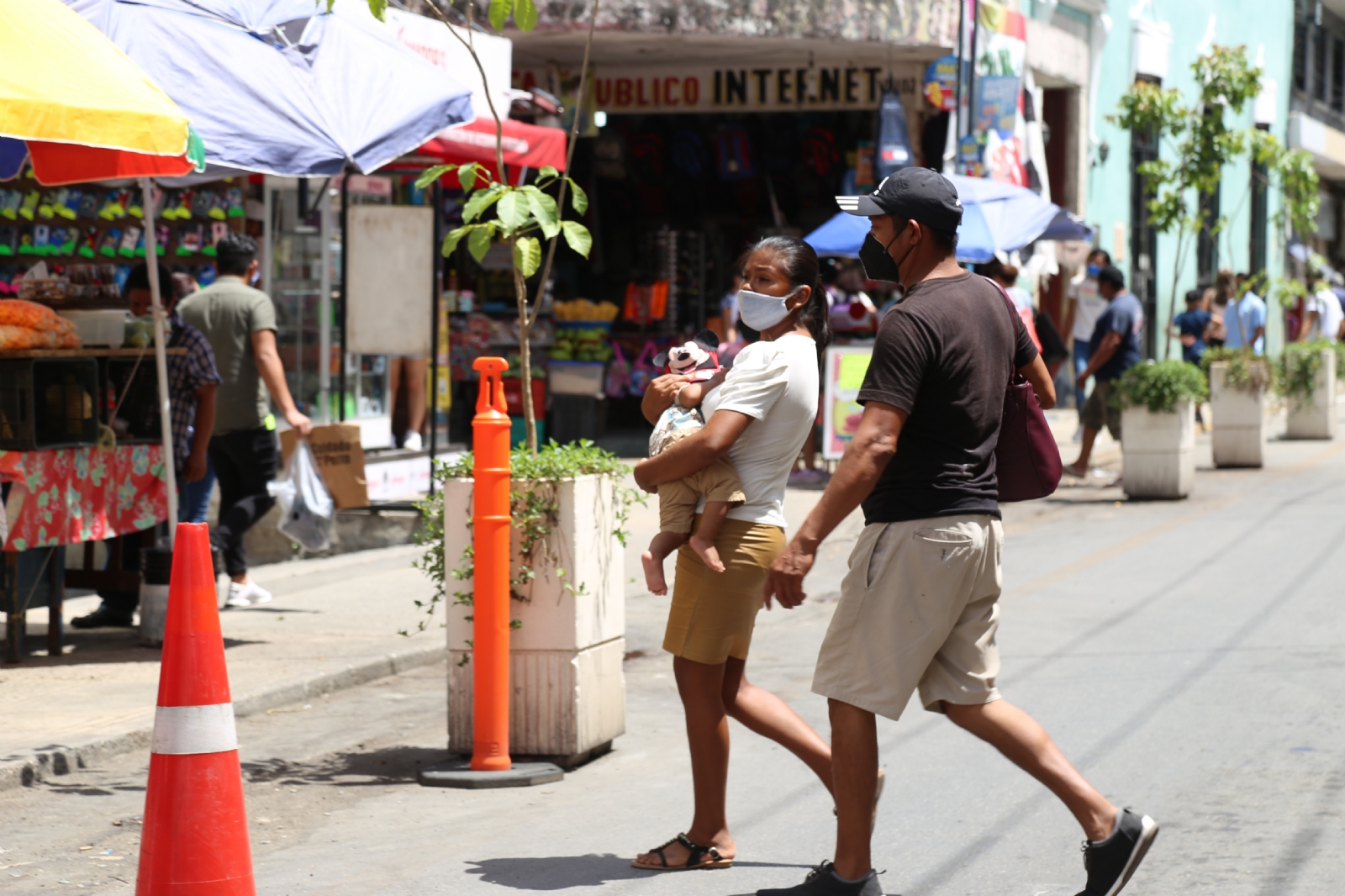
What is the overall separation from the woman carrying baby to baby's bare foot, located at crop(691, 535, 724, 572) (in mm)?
30

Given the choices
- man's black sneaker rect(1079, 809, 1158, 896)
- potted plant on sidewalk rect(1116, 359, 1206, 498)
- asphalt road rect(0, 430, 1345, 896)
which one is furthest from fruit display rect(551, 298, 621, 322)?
man's black sneaker rect(1079, 809, 1158, 896)

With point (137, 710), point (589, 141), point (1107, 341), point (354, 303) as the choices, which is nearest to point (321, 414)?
point (354, 303)

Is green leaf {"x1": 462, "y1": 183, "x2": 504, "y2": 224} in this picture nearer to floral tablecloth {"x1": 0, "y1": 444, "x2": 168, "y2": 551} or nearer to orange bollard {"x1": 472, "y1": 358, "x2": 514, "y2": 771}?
orange bollard {"x1": 472, "y1": 358, "x2": 514, "y2": 771}

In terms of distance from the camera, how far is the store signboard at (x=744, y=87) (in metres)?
18.2

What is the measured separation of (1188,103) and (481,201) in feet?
78.0

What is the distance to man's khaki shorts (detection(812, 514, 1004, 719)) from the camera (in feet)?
14.1

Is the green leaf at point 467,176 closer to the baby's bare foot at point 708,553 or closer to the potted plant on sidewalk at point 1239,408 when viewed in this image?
the baby's bare foot at point 708,553

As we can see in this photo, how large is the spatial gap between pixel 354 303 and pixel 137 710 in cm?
518

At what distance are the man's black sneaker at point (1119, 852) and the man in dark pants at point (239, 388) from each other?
572 centimetres

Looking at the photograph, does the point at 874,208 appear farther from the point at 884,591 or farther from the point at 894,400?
the point at 884,591

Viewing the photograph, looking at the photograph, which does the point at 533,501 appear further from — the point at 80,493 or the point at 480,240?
the point at 80,493

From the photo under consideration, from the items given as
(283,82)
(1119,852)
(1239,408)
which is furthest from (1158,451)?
(1119,852)

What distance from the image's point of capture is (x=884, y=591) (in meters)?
4.31

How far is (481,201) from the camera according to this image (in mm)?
6195
